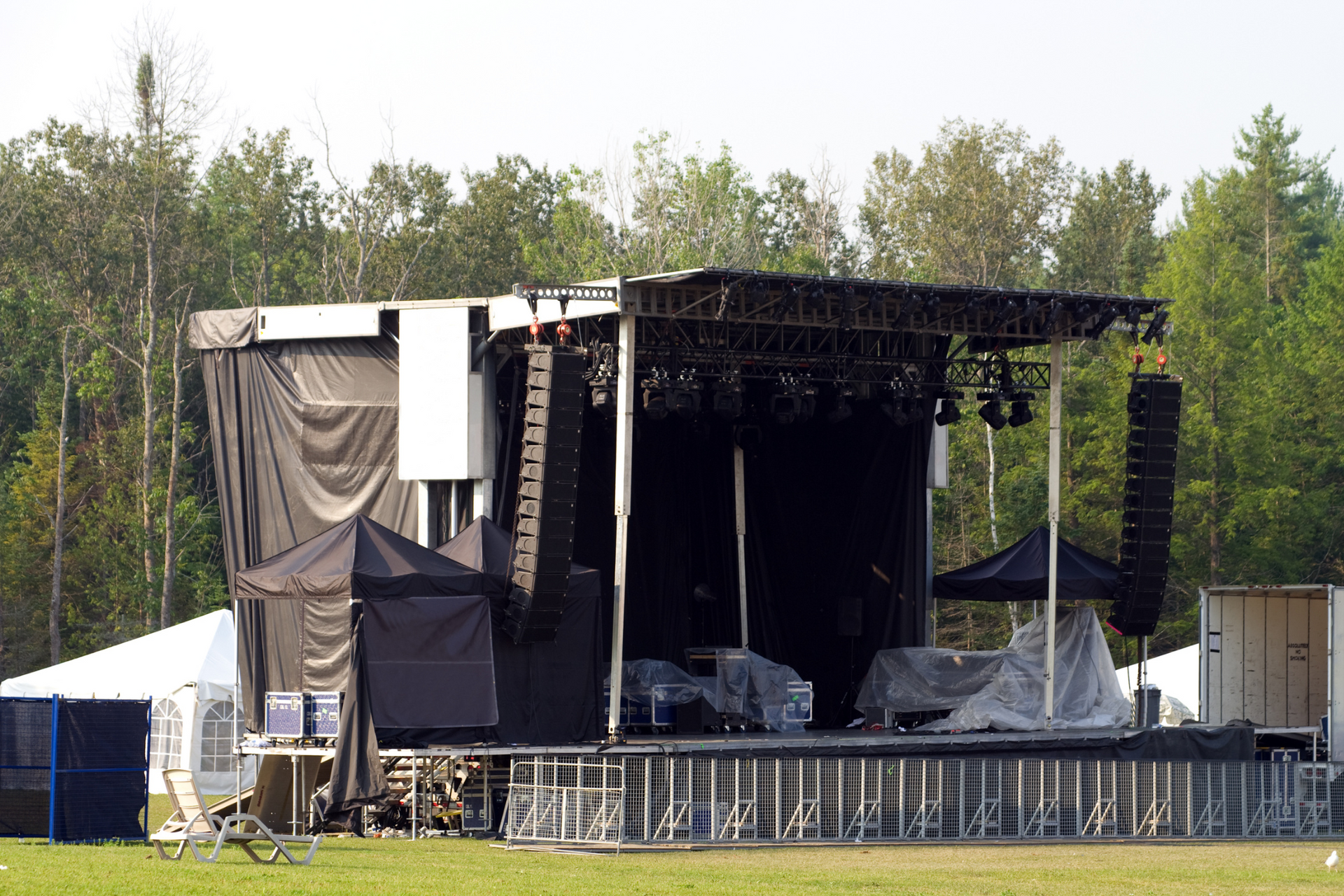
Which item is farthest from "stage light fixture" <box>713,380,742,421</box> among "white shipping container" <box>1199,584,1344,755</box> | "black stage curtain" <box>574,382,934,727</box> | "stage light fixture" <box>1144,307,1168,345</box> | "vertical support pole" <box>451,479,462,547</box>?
"white shipping container" <box>1199,584,1344,755</box>

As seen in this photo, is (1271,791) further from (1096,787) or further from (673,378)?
(673,378)

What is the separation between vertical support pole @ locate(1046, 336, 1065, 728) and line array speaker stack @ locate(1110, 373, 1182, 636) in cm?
84

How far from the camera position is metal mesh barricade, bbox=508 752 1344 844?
1403 centimetres

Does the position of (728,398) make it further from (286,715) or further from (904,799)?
(286,715)

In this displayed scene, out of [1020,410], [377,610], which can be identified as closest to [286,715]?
[377,610]

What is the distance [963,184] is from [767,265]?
5.66m

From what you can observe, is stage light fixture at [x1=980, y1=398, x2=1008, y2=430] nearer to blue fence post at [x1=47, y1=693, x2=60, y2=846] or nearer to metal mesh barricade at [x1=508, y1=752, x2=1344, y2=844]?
metal mesh barricade at [x1=508, y1=752, x2=1344, y2=844]

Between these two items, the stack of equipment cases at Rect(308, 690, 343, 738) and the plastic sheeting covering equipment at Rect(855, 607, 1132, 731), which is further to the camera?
the plastic sheeting covering equipment at Rect(855, 607, 1132, 731)

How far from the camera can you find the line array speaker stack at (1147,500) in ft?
62.9

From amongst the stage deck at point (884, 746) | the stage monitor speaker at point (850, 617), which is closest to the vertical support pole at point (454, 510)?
the stage deck at point (884, 746)

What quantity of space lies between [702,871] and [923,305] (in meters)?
8.44

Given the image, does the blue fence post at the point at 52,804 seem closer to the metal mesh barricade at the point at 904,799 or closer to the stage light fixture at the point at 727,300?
the metal mesh barricade at the point at 904,799

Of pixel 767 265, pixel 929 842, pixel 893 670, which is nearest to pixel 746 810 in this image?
pixel 929 842

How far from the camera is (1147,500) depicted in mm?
19359
